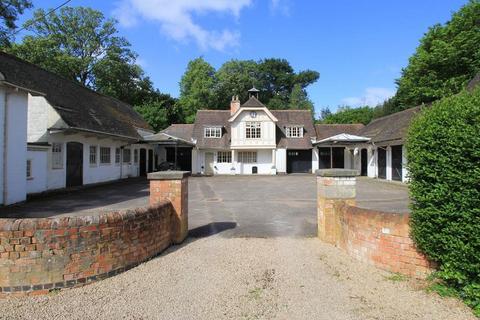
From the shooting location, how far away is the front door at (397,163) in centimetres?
2306

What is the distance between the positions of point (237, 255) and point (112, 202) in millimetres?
8759

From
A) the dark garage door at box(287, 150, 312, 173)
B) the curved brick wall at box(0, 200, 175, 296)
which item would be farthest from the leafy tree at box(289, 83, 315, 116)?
the curved brick wall at box(0, 200, 175, 296)

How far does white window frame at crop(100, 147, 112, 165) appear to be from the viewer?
2225cm

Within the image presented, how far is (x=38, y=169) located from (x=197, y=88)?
3742 centimetres

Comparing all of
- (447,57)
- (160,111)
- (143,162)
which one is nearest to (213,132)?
(143,162)

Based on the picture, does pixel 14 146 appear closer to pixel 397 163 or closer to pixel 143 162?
pixel 143 162

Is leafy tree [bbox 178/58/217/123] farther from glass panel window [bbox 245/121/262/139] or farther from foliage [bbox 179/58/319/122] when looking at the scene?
glass panel window [bbox 245/121/262/139]

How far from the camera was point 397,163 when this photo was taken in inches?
925

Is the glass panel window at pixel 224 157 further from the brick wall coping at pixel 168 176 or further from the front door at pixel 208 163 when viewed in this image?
the brick wall coping at pixel 168 176

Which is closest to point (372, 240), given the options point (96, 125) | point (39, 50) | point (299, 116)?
point (96, 125)

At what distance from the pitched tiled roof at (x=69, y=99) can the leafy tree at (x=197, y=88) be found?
76.4 ft

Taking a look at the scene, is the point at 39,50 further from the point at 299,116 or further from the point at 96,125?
the point at 299,116

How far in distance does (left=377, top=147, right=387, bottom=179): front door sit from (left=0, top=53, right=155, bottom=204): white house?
18.7m

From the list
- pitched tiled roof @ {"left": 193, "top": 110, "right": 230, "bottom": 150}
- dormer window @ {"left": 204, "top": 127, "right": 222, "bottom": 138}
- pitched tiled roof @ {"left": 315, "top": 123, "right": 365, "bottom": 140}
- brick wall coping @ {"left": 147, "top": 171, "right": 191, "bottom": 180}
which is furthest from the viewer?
pitched tiled roof @ {"left": 315, "top": 123, "right": 365, "bottom": 140}
